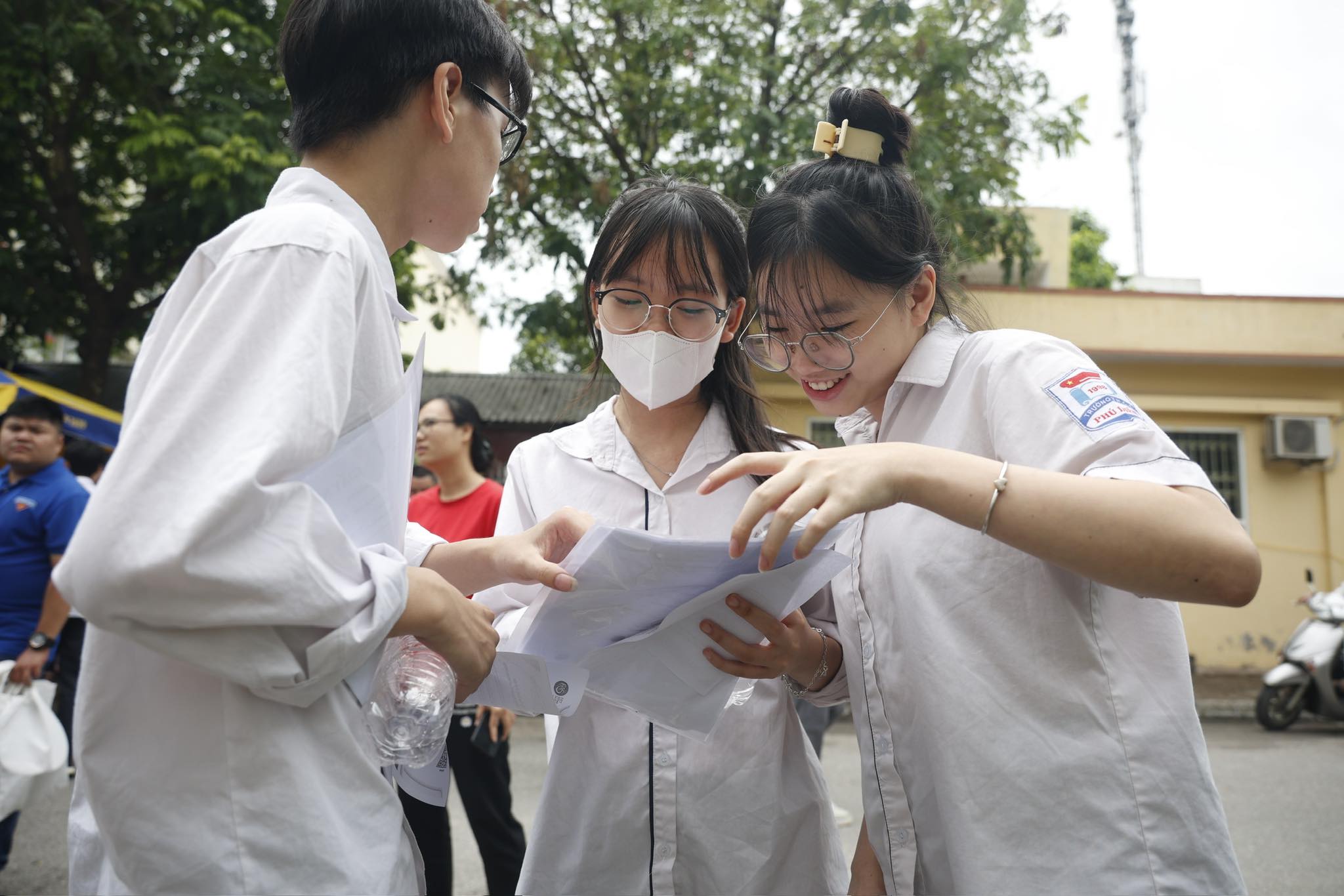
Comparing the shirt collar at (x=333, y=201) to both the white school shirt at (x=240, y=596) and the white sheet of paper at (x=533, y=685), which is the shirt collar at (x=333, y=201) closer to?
the white school shirt at (x=240, y=596)

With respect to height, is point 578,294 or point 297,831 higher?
point 578,294

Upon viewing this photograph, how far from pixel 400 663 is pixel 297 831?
326 millimetres

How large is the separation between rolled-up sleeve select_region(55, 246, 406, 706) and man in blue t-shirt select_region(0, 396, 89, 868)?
3.78 meters

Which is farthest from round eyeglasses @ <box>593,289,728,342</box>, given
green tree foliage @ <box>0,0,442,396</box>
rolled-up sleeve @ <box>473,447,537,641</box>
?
green tree foliage @ <box>0,0,442,396</box>

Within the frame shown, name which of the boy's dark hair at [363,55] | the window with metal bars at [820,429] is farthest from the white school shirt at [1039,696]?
the window with metal bars at [820,429]

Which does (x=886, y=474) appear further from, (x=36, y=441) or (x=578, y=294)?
(x=578, y=294)

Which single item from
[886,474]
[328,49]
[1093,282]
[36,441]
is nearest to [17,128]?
[36,441]

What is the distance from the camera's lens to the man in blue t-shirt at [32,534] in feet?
14.0

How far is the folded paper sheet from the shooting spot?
4.43ft

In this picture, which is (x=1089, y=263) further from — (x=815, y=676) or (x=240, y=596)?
(x=240, y=596)

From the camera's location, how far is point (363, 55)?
1316 mm

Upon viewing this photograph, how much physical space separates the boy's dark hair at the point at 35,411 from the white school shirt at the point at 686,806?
3920 millimetres

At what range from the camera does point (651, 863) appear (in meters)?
1.70

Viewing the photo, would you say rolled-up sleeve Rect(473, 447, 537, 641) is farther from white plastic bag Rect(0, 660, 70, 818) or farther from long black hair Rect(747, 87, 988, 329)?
white plastic bag Rect(0, 660, 70, 818)
